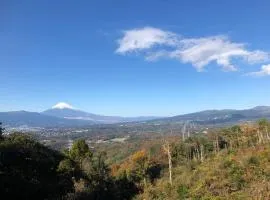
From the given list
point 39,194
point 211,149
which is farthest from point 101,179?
point 211,149

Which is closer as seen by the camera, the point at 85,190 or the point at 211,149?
the point at 85,190

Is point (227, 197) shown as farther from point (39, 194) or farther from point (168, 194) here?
point (39, 194)

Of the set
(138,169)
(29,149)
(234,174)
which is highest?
(29,149)

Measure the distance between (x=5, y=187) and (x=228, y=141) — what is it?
64.4m

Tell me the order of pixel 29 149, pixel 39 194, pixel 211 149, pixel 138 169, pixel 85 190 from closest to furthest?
pixel 39 194, pixel 85 190, pixel 29 149, pixel 138 169, pixel 211 149

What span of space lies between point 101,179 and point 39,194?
13171 millimetres

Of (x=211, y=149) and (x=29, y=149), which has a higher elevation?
(x=29, y=149)

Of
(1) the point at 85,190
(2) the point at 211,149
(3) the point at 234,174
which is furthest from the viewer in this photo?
(2) the point at 211,149

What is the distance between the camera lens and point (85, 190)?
32031mm

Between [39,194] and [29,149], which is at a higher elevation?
[29,149]

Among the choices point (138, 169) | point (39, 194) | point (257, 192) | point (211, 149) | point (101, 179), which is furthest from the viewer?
point (211, 149)

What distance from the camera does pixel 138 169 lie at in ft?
198

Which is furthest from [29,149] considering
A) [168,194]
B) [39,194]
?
[168,194]

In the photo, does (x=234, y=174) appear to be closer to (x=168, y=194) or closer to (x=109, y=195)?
(x=168, y=194)
